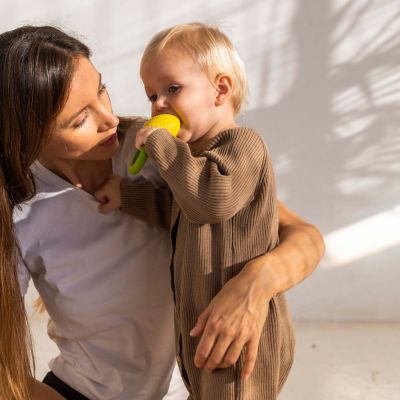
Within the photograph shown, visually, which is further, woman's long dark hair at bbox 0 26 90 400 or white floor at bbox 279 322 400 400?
white floor at bbox 279 322 400 400

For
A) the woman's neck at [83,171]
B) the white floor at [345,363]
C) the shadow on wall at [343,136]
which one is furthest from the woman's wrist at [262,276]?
the shadow on wall at [343,136]

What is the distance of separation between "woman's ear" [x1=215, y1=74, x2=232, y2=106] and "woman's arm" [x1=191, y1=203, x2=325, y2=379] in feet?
0.87

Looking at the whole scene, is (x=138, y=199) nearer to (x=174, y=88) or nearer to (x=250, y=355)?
(x=174, y=88)

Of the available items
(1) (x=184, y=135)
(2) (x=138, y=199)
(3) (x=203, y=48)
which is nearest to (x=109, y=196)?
(2) (x=138, y=199)

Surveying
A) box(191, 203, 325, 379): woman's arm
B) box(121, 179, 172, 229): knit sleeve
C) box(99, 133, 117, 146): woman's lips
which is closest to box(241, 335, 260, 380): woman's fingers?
box(191, 203, 325, 379): woman's arm

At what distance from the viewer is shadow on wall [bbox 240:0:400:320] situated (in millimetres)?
2152

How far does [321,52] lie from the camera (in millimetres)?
2170

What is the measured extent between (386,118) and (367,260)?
49cm

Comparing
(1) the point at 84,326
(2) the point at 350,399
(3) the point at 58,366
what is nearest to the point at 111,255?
(1) the point at 84,326

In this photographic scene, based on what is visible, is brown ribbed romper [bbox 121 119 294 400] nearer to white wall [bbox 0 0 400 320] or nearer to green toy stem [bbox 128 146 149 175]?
green toy stem [bbox 128 146 149 175]

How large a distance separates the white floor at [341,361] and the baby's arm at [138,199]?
1.01 metres

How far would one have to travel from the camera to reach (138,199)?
1172 millimetres

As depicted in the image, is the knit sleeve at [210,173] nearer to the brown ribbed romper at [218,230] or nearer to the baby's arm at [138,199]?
the brown ribbed romper at [218,230]

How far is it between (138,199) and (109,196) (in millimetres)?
59
